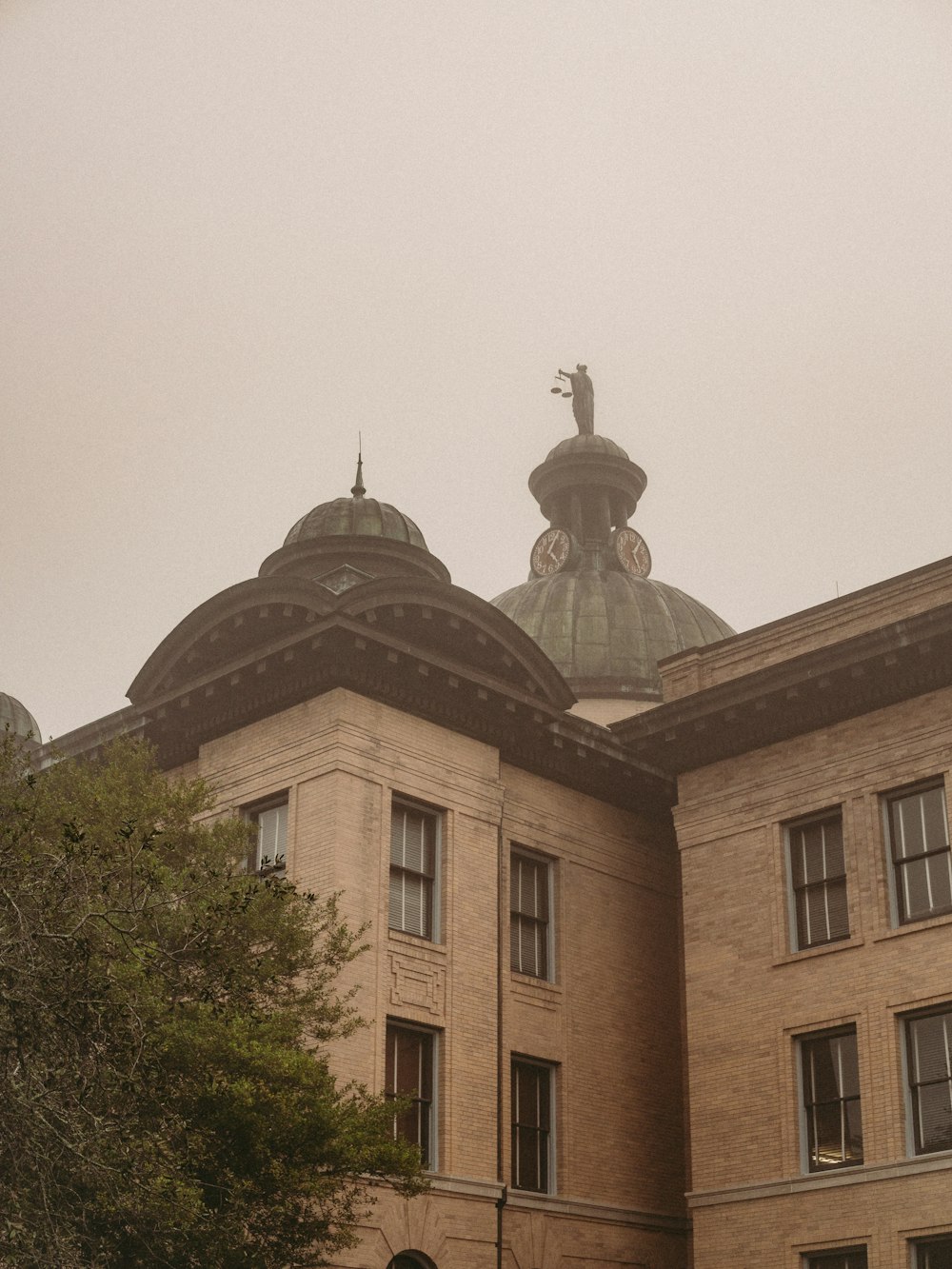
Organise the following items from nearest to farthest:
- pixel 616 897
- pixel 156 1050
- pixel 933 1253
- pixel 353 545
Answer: pixel 156 1050 < pixel 933 1253 < pixel 616 897 < pixel 353 545

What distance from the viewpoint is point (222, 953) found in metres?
18.1

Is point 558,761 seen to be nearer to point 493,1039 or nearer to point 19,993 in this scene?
point 493,1039

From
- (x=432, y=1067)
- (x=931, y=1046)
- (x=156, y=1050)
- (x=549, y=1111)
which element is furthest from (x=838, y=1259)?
(x=156, y=1050)

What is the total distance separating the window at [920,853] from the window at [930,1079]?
148 centimetres

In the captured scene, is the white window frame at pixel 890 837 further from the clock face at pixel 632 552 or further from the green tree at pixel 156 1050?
the clock face at pixel 632 552

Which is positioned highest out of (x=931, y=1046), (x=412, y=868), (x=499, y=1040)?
(x=412, y=868)

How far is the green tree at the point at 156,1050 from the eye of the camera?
14148 millimetres

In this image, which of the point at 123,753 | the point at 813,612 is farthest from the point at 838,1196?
the point at 123,753

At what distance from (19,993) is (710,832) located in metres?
15.2

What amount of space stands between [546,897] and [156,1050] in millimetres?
11441

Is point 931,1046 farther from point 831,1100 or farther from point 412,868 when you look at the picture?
point 412,868

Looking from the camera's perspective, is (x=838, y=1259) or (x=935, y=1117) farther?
(x=838, y=1259)

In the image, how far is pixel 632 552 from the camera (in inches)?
1762

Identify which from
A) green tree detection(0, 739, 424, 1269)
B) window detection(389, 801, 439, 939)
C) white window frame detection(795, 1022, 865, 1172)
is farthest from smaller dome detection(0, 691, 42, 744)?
white window frame detection(795, 1022, 865, 1172)
